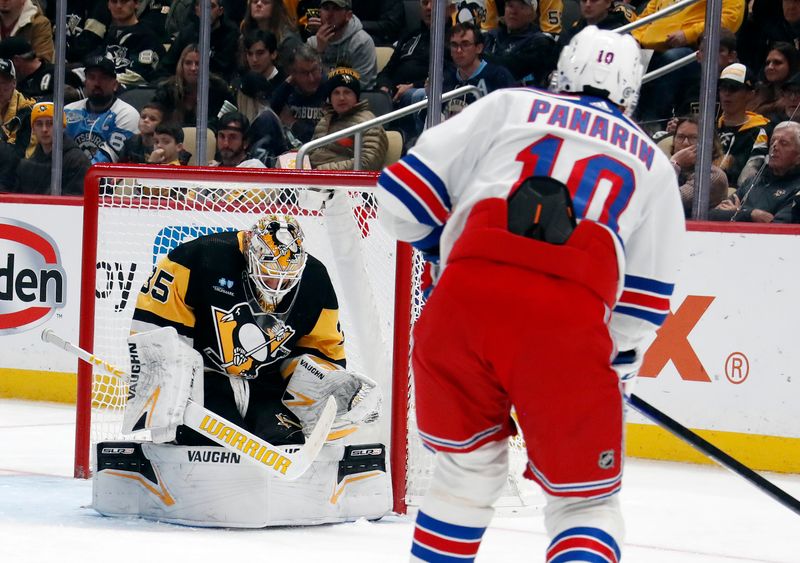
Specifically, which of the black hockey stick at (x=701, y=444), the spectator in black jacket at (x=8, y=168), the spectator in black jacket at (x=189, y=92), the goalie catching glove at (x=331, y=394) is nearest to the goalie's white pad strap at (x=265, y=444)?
the goalie catching glove at (x=331, y=394)

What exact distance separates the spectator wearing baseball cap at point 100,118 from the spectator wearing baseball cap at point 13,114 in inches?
9.4

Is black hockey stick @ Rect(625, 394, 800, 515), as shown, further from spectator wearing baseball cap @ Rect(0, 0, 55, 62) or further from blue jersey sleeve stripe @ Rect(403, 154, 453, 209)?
spectator wearing baseball cap @ Rect(0, 0, 55, 62)

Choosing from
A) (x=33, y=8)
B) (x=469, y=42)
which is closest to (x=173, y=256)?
(x=469, y=42)

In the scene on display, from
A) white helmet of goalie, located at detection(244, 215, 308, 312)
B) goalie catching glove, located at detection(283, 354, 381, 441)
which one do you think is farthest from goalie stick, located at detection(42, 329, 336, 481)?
white helmet of goalie, located at detection(244, 215, 308, 312)

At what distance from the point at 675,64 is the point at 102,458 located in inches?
101

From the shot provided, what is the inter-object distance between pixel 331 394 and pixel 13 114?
10.7ft

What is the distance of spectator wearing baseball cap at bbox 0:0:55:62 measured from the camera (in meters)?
5.87

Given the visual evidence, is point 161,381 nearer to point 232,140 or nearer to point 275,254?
point 275,254

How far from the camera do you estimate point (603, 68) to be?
2.08 meters

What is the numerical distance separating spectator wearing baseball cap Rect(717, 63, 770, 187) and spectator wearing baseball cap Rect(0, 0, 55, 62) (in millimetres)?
2994

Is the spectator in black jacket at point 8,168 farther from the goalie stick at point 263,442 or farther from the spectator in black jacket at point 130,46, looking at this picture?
the goalie stick at point 263,442

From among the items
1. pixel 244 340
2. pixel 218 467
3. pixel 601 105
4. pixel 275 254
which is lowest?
pixel 218 467

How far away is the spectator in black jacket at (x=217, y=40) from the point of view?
18.1 ft

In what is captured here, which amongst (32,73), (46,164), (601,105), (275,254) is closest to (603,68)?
(601,105)
